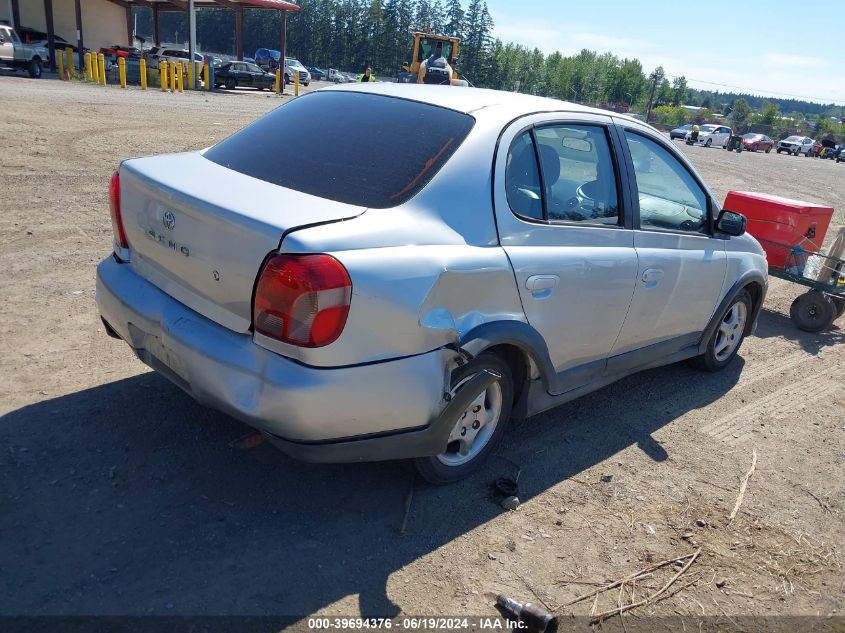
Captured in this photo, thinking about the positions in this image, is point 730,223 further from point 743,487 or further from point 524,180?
point 524,180

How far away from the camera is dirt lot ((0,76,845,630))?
2.73 meters

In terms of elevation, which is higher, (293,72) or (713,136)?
(293,72)

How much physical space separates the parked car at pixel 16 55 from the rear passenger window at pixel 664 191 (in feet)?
99.1

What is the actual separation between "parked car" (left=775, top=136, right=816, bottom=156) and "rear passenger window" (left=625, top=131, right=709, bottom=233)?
57.9m

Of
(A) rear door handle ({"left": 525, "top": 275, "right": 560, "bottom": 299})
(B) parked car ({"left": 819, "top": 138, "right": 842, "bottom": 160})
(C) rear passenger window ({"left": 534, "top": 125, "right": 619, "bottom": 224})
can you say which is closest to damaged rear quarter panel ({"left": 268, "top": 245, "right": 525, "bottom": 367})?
(A) rear door handle ({"left": 525, "top": 275, "right": 560, "bottom": 299})

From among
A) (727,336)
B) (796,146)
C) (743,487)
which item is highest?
(727,336)

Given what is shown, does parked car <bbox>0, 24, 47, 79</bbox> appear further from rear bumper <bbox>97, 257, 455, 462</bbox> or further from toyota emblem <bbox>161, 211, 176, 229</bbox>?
rear bumper <bbox>97, 257, 455, 462</bbox>

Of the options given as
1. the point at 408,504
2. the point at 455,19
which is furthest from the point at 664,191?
the point at 455,19

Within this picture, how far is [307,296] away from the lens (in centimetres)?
260

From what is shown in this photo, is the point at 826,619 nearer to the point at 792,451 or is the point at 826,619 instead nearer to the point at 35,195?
the point at 792,451

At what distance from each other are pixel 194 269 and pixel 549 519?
202 centimetres

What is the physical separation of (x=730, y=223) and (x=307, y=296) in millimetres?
3261

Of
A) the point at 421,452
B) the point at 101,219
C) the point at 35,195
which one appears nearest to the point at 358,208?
the point at 421,452

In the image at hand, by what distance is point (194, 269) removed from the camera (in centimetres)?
298
